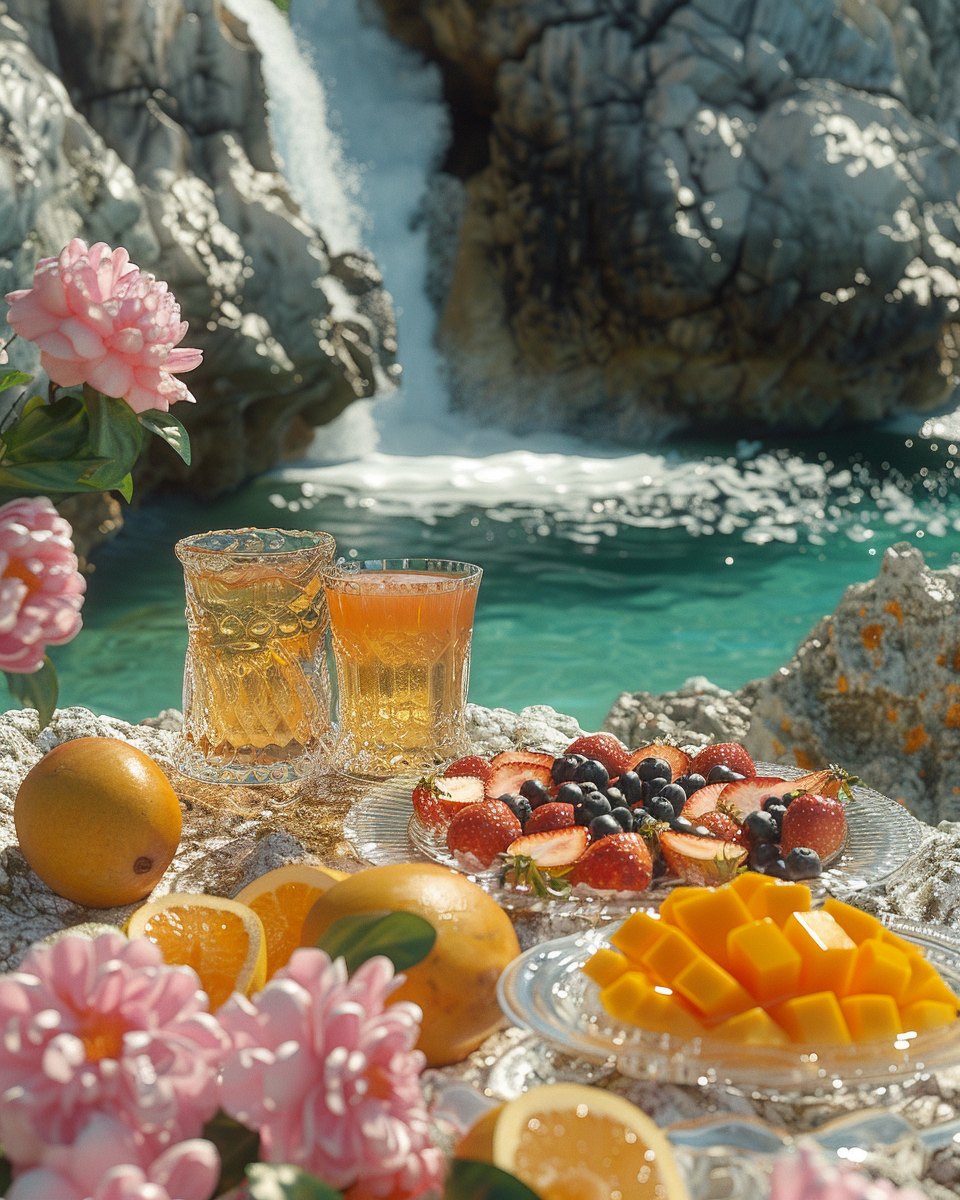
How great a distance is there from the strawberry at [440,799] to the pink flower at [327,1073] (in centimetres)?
69

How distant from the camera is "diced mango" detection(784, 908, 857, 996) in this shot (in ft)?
2.79

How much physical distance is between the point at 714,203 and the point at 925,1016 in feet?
36.5

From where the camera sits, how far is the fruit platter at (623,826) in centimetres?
114

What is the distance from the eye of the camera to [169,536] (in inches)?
329

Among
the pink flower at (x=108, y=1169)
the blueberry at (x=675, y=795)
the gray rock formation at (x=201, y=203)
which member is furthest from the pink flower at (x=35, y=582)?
the gray rock formation at (x=201, y=203)

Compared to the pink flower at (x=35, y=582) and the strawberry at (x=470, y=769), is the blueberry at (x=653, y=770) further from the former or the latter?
the pink flower at (x=35, y=582)

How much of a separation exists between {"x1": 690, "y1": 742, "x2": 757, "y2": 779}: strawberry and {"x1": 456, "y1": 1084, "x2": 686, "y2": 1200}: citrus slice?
0.76 meters

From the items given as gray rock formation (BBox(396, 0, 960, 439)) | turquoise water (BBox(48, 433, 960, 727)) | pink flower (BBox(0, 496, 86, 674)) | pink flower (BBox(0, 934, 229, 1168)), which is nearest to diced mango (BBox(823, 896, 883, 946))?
pink flower (BBox(0, 934, 229, 1168))

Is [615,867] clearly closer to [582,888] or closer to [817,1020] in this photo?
[582,888]

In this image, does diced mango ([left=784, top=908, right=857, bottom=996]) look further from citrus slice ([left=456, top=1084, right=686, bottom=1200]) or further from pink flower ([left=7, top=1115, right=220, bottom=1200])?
pink flower ([left=7, top=1115, right=220, bottom=1200])

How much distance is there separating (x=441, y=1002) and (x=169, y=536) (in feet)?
25.8

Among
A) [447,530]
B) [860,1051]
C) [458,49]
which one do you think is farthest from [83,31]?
[860,1051]

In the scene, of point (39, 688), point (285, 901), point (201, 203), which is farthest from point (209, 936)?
point (201, 203)

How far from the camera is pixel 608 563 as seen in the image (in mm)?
8141
